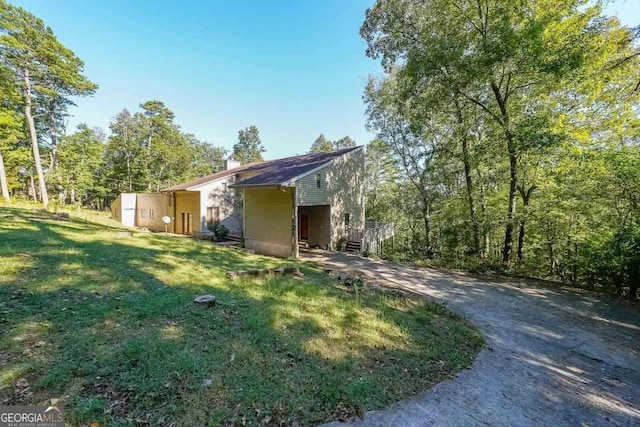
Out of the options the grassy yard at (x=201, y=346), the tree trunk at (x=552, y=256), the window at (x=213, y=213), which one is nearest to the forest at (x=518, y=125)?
the tree trunk at (x=552, y=256)

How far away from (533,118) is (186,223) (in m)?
19.2

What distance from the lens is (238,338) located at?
3910mm

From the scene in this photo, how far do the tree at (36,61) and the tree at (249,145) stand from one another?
26.4 meters

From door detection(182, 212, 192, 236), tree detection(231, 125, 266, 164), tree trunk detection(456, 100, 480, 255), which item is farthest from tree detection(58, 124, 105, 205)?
tree trunk detection(456, 100, 480, 255)

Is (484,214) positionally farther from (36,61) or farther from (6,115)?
(36,61)

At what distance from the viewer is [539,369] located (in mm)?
4219

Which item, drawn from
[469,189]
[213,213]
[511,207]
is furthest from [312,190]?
[511,207]

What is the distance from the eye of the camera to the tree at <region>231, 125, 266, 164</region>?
48.4m

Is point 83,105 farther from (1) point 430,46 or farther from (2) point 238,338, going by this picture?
(2) point 238,338

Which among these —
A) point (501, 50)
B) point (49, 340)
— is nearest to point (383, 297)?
point (49, 340)

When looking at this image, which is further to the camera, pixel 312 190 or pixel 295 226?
pixel 312 190

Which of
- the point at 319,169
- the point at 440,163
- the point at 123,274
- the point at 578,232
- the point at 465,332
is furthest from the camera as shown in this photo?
the point at 440,163

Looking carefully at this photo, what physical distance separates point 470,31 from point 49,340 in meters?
13.9

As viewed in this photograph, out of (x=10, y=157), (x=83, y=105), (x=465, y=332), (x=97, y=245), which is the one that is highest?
(x=83, y=105)
